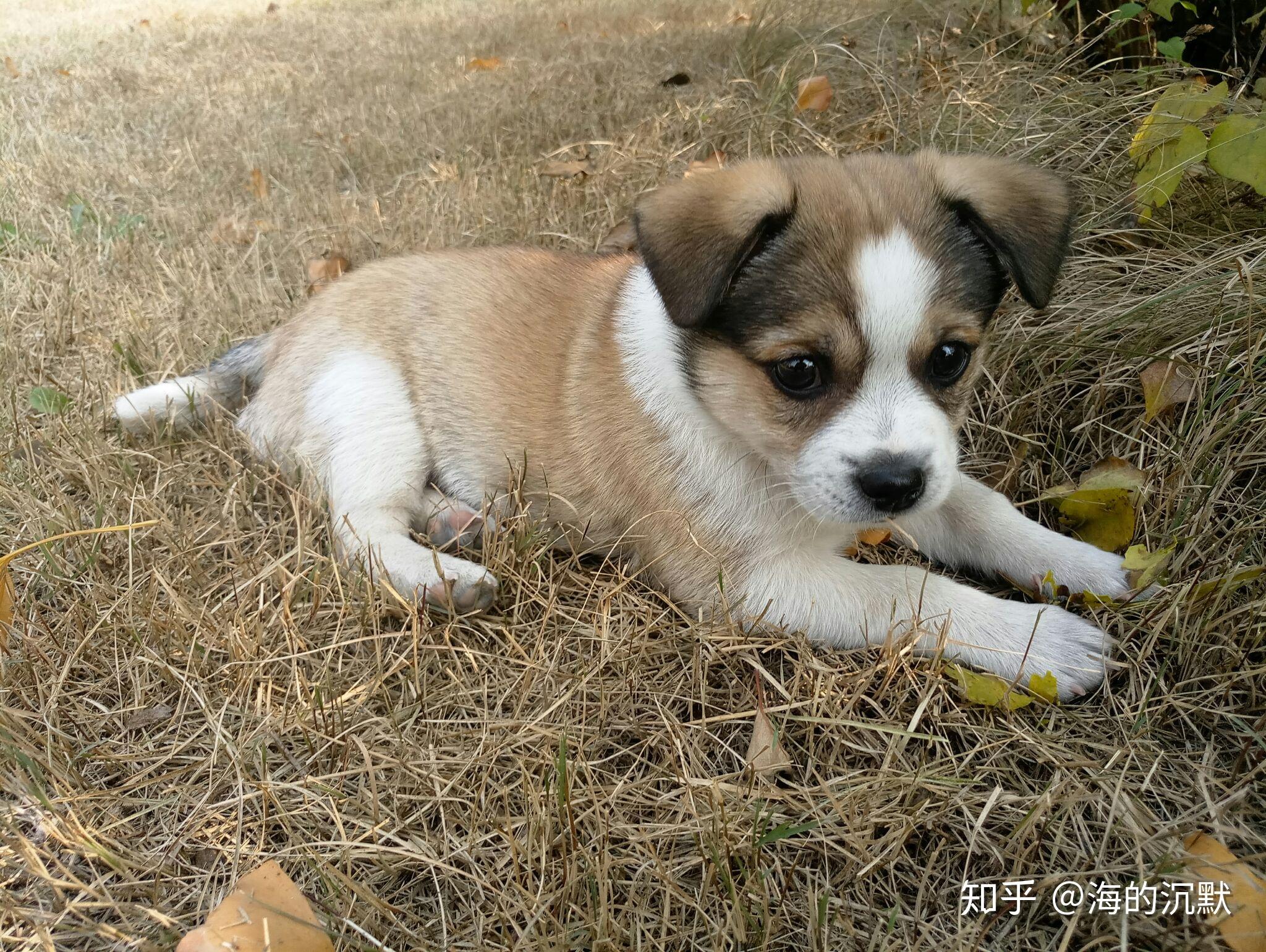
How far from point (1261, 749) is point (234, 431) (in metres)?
3.63

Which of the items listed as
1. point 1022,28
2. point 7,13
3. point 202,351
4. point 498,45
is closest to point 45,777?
point 202,351

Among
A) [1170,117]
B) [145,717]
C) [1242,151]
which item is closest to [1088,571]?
[1242,151]

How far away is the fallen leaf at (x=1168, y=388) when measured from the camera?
272 cm

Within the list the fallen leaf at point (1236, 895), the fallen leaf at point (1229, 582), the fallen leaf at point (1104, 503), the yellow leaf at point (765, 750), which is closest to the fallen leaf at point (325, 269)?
the yellow leaf at point (765, 750)

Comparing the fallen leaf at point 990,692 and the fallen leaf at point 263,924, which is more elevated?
the fallen leaf at point 263,924

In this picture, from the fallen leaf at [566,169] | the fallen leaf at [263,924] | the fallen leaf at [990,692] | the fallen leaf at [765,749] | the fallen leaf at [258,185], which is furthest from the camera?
the fallen leaf at [258,185]

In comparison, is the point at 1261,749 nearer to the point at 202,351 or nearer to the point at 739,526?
the point at 739,526

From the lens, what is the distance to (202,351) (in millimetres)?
4152

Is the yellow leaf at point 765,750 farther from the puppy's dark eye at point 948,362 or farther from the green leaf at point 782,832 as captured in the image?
the puppy's dark eye at point 948,362

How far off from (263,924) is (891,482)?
1724 mm

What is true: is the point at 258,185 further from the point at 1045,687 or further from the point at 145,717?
the point at 1045,687

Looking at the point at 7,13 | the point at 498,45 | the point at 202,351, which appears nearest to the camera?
the point at 202,351

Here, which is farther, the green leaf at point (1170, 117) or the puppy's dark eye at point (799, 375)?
the green leaf at point (1170, 117)

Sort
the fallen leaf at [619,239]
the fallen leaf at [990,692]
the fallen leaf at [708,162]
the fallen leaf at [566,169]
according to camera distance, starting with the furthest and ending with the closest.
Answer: the fallen leaf at [566,169]
the fallen leaf at [708,162]
the fallen leaf at [619,239]
the fallen leaf at [990,692]
